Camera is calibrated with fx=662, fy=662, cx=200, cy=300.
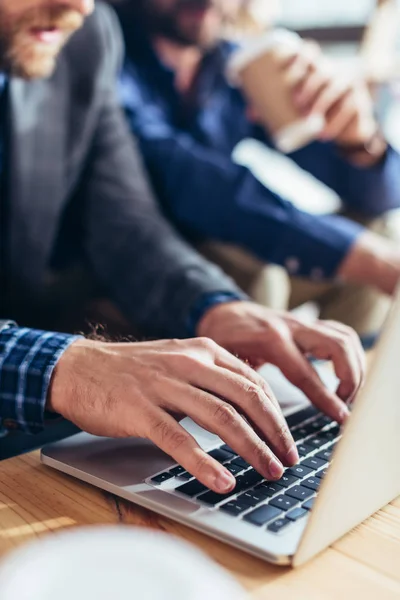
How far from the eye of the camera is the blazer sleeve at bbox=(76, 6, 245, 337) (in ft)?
3.07

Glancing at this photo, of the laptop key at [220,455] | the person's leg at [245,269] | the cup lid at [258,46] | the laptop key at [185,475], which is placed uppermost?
the cup lid at [258,46]

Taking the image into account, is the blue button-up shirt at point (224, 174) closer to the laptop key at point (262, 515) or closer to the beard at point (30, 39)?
the beard at point (30, 39)

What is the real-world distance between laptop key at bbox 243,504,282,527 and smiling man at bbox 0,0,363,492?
1.0 inches

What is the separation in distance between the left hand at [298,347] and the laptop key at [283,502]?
0.53 ft

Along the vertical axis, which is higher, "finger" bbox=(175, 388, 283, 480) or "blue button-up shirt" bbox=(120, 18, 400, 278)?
"blue button-up shirt" bbox=(120, 18, 400, 278)

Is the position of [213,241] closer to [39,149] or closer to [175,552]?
[39,149]

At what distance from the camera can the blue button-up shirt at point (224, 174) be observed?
1194mm

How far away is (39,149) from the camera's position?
110cm

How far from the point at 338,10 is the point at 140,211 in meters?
1.45

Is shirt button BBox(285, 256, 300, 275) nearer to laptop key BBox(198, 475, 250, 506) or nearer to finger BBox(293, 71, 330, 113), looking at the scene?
finger BBox(293, 71, 330, 113)

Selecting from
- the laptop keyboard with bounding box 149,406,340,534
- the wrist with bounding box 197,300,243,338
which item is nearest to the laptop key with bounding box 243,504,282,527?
the laptop keyboard with bounding box 149,406,340,534

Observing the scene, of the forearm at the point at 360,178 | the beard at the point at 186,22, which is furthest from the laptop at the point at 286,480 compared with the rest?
the beard at the point at 186,22

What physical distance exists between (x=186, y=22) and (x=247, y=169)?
0.56 meters

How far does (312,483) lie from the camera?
1.60ft
